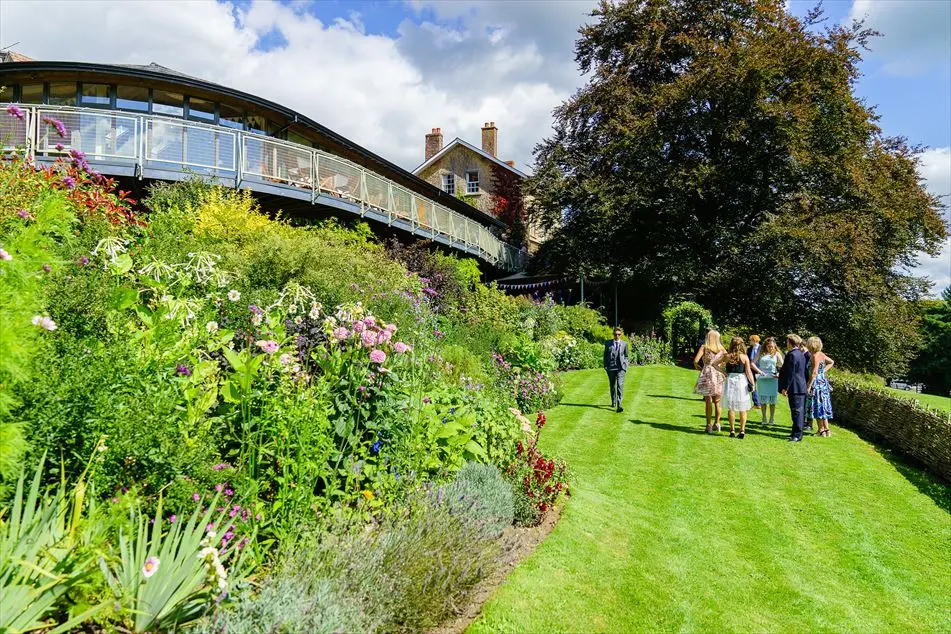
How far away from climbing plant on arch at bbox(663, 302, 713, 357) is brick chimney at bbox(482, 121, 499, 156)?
2155cm

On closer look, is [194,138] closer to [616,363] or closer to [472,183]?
[616,363]

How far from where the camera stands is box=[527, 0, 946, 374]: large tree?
2355 centimetres

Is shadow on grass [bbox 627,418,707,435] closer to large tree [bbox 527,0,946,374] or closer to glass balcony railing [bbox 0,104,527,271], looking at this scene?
glass balcony railing [bbox 0,104,527,271]

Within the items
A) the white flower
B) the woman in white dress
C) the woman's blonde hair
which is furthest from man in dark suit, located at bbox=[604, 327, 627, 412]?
the white flower

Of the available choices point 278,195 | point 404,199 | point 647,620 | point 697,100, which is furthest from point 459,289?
point 647,620

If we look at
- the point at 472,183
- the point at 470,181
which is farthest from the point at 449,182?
the point at 472,183

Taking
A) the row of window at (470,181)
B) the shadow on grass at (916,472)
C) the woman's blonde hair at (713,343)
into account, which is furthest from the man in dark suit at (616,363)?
the row of window at (470,181)

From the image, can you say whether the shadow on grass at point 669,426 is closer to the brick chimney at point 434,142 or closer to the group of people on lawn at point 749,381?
the group of people on lawn at point 749,381

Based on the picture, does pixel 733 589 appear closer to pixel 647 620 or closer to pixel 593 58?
pixel 647 620

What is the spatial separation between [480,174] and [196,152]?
88.6 feet

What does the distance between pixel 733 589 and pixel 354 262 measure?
7405mm

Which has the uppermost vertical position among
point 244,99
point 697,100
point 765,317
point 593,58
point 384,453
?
point 593,58

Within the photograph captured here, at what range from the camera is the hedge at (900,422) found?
8.97m

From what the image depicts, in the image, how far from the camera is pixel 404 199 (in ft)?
65.5
